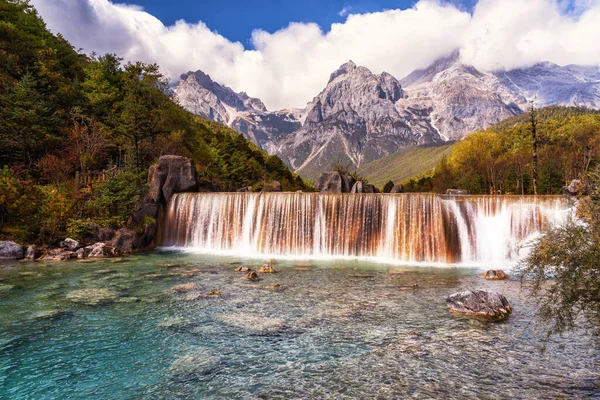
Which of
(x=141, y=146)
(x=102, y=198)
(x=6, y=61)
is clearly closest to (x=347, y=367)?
(x=102, y=198)

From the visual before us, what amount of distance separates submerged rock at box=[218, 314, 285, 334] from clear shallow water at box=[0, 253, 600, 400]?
2.3 inches

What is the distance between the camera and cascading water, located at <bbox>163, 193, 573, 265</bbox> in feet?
73.3

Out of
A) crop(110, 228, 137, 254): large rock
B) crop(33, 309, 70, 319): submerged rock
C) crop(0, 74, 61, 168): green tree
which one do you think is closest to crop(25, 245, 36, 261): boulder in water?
crop(110, 228, 137, 254): large rock

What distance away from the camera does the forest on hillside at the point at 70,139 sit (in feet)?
78.0

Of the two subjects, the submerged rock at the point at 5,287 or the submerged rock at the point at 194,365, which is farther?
the submerged rock at the point at 5,287

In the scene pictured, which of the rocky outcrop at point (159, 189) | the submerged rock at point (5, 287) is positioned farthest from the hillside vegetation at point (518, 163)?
the submerged rock at point (5, 287)

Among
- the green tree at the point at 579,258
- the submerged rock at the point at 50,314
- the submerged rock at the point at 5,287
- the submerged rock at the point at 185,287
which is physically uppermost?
the green tree at the point at 579,258

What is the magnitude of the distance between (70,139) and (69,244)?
1381 centimetres

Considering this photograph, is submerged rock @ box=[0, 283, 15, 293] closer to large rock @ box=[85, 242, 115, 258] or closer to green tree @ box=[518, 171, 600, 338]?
large rock @ box=[85, 242, 115, 258]

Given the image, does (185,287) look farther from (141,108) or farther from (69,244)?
(141,108)

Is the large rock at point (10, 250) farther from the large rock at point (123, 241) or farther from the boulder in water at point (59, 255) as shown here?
the large rock at point (123, 241)

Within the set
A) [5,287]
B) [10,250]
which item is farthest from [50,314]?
[10,250]

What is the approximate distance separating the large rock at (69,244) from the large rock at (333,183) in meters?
27.3

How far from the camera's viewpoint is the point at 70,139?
31.7m
